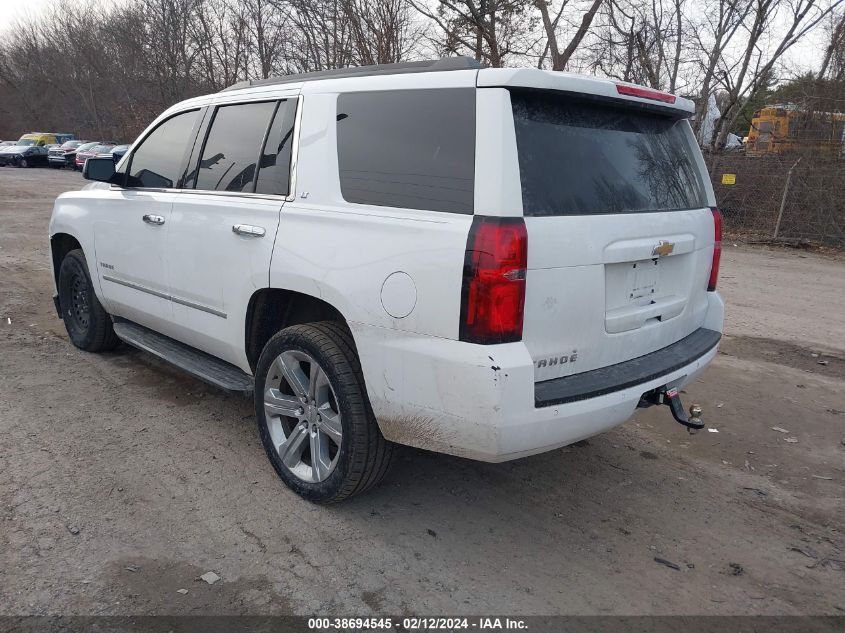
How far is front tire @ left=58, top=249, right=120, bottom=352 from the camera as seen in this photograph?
515 cm

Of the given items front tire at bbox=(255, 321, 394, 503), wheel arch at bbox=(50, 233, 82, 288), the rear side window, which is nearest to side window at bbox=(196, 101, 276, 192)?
front tire at bbox=(255, 321, 394, 503)

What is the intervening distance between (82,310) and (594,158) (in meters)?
4.39

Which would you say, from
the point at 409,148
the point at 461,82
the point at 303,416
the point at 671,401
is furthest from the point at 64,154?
the point at 671,401

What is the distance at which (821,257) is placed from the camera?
12492mm

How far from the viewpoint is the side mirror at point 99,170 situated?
458cm

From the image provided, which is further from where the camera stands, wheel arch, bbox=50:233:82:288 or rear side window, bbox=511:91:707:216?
wheel arch, bbox=50:233:82:288

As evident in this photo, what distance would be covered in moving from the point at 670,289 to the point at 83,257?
433 cm

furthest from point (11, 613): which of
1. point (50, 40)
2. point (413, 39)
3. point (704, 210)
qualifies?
point (50, 40)

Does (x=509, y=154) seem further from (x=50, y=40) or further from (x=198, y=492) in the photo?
(x=50, y=40)

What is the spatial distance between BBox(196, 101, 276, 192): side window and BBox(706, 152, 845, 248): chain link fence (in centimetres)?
1292

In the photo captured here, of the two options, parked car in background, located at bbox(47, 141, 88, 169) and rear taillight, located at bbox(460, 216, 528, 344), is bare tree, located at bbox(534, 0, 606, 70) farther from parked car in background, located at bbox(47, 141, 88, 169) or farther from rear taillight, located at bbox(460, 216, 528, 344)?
parked car in background, located at bbox(47, 141, 88, 169)

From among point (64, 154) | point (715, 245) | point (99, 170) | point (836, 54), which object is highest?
point (836, 54)

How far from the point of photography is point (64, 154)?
3488cm

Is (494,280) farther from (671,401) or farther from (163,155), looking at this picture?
(163,155)
